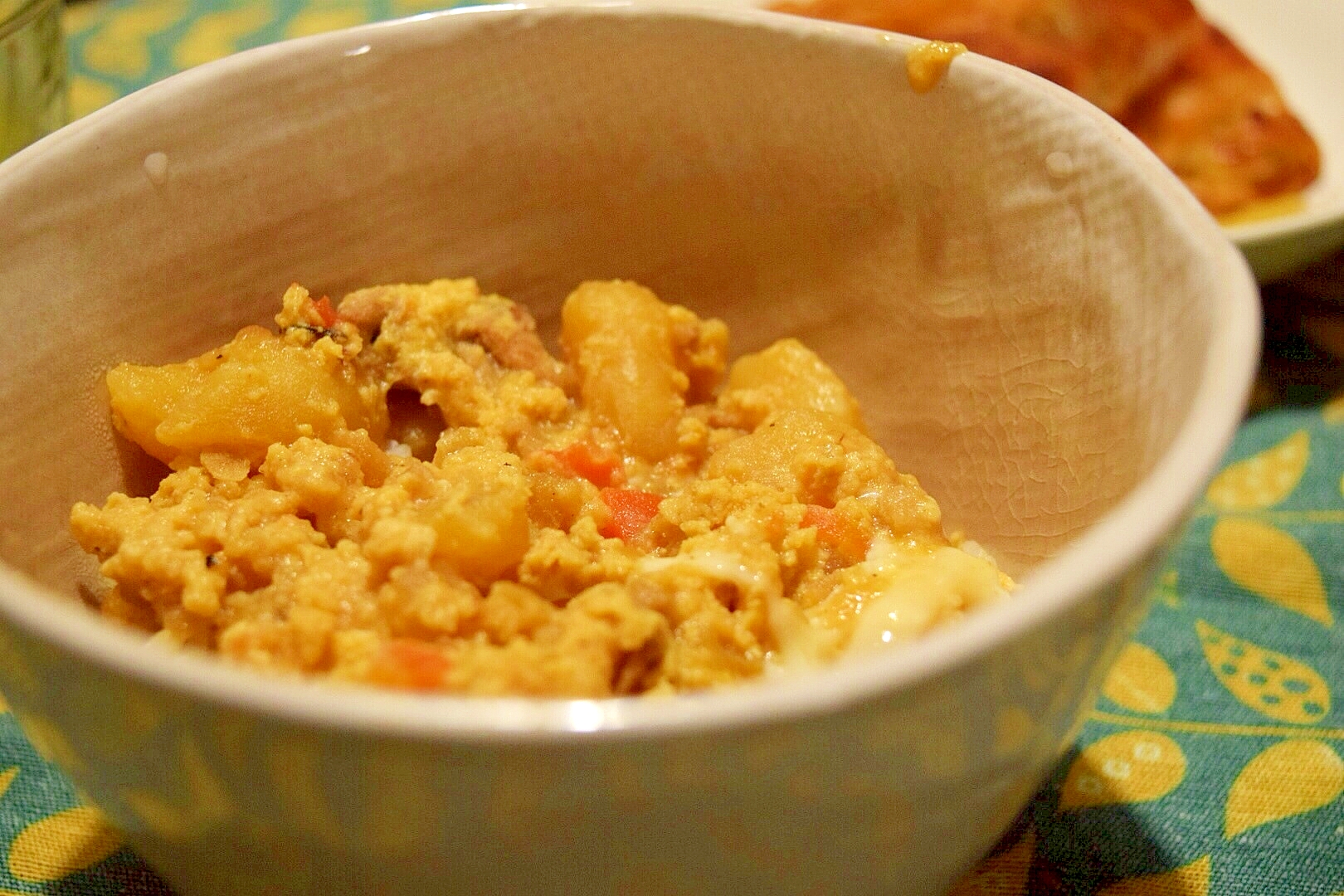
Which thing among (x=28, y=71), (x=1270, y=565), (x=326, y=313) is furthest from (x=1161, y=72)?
(x=28, y=71)

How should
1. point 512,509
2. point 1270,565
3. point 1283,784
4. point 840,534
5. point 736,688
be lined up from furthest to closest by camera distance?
point 1270,565 < point 1283,784 < point 840,534 < point 512,509 < point 736,688

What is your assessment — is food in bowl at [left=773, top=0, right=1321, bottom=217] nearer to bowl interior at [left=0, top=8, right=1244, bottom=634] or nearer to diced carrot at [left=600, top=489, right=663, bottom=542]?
bowl interior at [left=0, top=8, right=1244, bottom=634]

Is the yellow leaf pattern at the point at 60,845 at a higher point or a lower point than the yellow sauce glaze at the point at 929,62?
lower

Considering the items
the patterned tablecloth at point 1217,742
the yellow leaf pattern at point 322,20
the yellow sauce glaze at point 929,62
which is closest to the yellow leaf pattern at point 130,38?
the yellow leaf pattern at point 322,20

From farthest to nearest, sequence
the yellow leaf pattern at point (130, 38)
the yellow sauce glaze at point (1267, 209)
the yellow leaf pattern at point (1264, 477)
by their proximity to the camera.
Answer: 1. the yellow leaf pattern at point (130, 38)
2. the yellow sauce glaze at point (1267, 209)
3. the yellow leaf pattern at point (1264, 477)

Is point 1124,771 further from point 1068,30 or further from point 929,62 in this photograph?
point 1068,30

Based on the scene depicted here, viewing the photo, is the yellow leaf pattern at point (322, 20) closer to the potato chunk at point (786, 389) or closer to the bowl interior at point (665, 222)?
the bowl interior at point (665, 222)

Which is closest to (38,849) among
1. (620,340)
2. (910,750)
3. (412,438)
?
(412,438)

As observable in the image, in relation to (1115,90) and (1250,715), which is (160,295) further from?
(1115,90)
